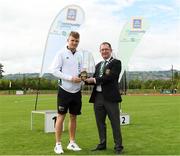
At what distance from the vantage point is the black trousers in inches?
255

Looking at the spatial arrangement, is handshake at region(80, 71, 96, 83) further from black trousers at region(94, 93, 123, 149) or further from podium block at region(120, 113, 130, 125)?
podium block at region(120, 113, 130, 125)

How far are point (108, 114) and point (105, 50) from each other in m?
1.06

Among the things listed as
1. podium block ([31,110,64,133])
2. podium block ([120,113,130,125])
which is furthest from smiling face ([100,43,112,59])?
podium block ([120,113,130,125])

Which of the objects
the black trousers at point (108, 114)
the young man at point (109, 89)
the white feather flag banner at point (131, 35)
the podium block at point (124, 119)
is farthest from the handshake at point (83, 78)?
the white feather flag banner at point (131, 35)

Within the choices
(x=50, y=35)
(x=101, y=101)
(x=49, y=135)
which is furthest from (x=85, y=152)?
(x=50, y=35)

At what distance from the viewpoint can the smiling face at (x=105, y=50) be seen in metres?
6.54

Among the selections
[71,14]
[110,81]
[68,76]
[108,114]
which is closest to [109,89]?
[110,81]

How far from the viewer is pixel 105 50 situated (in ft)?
21.5

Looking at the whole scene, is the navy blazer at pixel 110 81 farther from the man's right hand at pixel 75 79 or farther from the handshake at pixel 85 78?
the man's right hand at pixel 75 79

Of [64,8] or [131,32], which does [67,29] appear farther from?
[131,32]

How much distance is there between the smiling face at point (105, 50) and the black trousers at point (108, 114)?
0.65 m

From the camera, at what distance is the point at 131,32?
12.8 meters

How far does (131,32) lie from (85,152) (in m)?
6.98

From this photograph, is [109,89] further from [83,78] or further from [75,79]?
[75,79]
